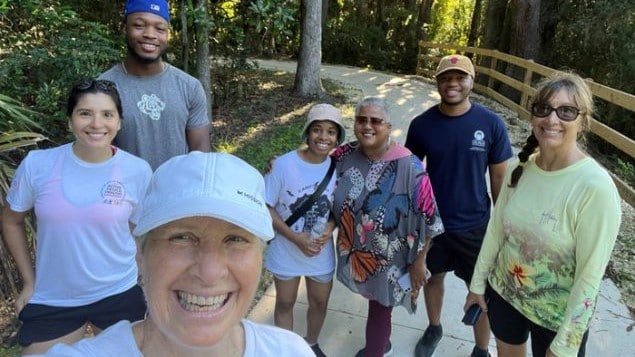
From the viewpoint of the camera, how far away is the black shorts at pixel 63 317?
2.12 m

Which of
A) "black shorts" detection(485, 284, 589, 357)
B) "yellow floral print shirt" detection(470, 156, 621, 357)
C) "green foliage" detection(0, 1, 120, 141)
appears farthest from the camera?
"green foliage" detection(0, 1, 120, 141)

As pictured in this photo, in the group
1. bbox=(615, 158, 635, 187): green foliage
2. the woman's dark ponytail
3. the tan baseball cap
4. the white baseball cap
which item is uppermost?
the tan baseball cap

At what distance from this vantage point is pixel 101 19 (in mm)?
7297

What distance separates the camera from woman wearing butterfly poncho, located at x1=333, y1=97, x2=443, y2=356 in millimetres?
2570

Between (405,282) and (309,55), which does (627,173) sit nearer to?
(309,55)

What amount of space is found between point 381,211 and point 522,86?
374 inches

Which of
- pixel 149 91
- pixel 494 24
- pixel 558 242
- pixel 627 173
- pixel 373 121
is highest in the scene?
pixel 494 24

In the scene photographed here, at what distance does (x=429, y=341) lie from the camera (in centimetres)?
332

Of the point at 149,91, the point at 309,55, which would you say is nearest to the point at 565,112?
the point at 149,91

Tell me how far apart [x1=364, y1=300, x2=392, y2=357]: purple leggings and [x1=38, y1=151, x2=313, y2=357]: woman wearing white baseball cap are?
5.89 ft

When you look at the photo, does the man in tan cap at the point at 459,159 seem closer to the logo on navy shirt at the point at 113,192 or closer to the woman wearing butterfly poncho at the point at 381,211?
the woman wearing butterfly poncho at the point at 381,211

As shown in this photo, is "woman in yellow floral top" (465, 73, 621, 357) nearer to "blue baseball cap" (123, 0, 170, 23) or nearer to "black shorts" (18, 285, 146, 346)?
"black shorts" (18, 285, 146, 346)

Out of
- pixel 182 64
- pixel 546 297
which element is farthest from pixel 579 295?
pixel 182 64

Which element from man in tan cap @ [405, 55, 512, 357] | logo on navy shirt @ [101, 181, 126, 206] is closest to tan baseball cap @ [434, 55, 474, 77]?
man in tan cap @ [405, 55, 512, 357]
